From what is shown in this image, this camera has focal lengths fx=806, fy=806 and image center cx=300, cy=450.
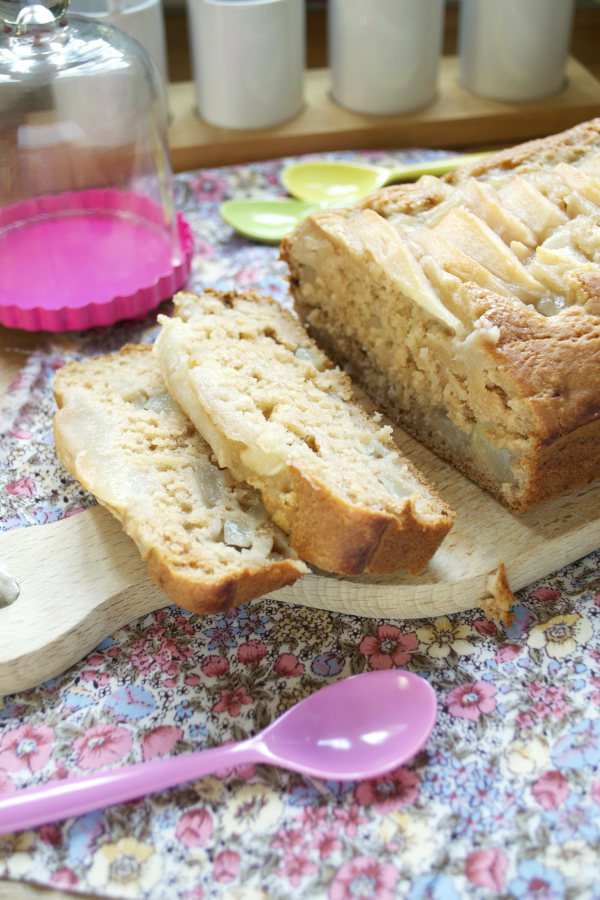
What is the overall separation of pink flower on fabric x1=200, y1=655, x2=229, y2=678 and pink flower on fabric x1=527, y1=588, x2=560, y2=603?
922 mm

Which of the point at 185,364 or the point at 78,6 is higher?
the point at 78,6

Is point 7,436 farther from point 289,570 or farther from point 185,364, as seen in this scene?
point 289,570

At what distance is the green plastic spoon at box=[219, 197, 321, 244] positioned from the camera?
3.87 m

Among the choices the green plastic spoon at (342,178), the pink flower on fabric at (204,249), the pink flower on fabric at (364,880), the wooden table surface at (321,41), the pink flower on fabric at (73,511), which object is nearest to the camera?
the pink flower on fabric at (364,880)

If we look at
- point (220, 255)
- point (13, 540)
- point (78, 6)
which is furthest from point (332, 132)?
point (13, 540)

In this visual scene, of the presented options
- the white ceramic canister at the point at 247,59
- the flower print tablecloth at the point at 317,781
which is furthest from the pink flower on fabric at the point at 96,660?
the white ceramic canister at the point at 247,59

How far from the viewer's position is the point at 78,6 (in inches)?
165

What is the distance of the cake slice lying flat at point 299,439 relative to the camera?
7.11 feet

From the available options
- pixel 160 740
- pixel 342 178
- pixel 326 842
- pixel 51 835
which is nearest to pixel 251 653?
pixel 160 740

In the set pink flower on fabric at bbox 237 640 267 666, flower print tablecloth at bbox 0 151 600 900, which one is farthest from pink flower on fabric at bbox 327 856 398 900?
pink flower on fabric at bbox 237 640 267 666

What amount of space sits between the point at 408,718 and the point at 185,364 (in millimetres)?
1264

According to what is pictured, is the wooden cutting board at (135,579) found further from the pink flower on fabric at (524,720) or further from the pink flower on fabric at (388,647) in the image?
the pink flower on fabric at (524,720)

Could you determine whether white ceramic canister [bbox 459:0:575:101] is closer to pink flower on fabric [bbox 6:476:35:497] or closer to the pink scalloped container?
the pink scalloped container

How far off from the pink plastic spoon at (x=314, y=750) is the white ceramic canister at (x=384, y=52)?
3385 mm
